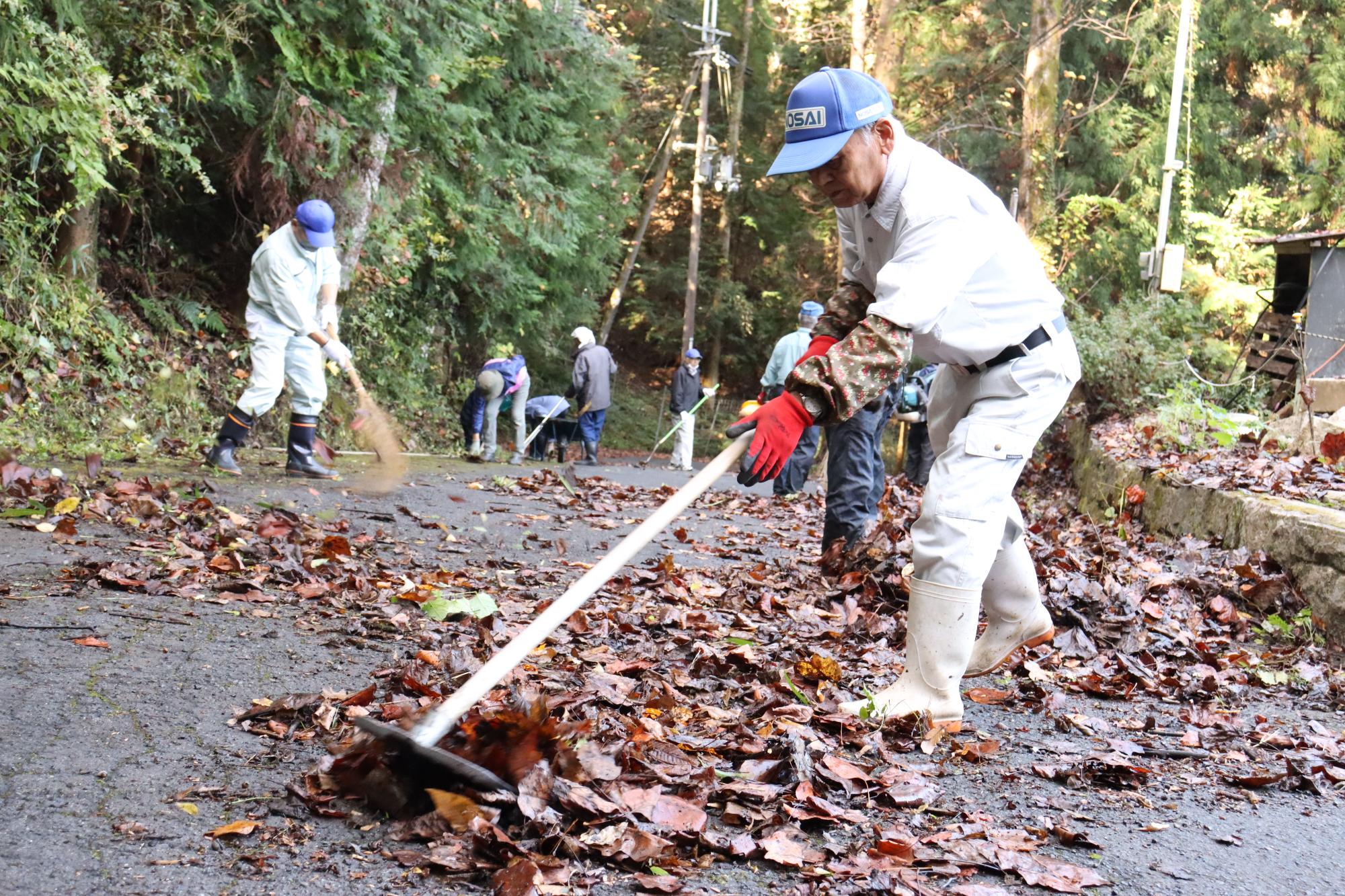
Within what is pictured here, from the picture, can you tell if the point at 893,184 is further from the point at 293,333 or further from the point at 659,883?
the point at 293,333

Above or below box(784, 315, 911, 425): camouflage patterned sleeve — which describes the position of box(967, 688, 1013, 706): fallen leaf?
below

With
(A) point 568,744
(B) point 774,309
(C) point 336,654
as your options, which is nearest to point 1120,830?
(A) point 568,744

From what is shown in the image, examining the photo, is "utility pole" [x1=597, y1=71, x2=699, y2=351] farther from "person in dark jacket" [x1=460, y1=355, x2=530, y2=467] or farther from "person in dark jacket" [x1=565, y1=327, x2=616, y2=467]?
"person in dark jacket" [x1=460, y1=355, x2=530, y2=467]

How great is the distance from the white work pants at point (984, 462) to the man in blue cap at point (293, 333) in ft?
20.2

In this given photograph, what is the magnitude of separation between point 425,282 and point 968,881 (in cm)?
1929

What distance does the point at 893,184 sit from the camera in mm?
3748

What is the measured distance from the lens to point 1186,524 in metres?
8.14

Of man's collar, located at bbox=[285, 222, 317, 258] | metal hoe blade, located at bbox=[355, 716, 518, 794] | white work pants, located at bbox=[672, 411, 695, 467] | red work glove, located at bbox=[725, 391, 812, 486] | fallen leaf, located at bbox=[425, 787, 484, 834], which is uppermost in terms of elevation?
man's collar, located at bbox=[285, 222, 317, 258]

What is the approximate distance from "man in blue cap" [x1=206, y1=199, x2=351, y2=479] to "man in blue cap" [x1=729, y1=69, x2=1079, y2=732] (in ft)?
19.8

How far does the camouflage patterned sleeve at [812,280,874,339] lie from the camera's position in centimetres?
432

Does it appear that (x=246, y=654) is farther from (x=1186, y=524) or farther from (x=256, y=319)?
(x=1186, y=524)

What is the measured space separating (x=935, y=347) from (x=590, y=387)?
1545 centimetres

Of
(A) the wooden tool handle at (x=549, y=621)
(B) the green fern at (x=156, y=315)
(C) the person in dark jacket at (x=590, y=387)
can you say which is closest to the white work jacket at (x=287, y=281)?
(B) the green fern at (x=156, y=315)

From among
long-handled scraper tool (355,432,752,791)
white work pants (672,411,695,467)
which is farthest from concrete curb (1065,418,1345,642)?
white work pants (672,411,695,467)
